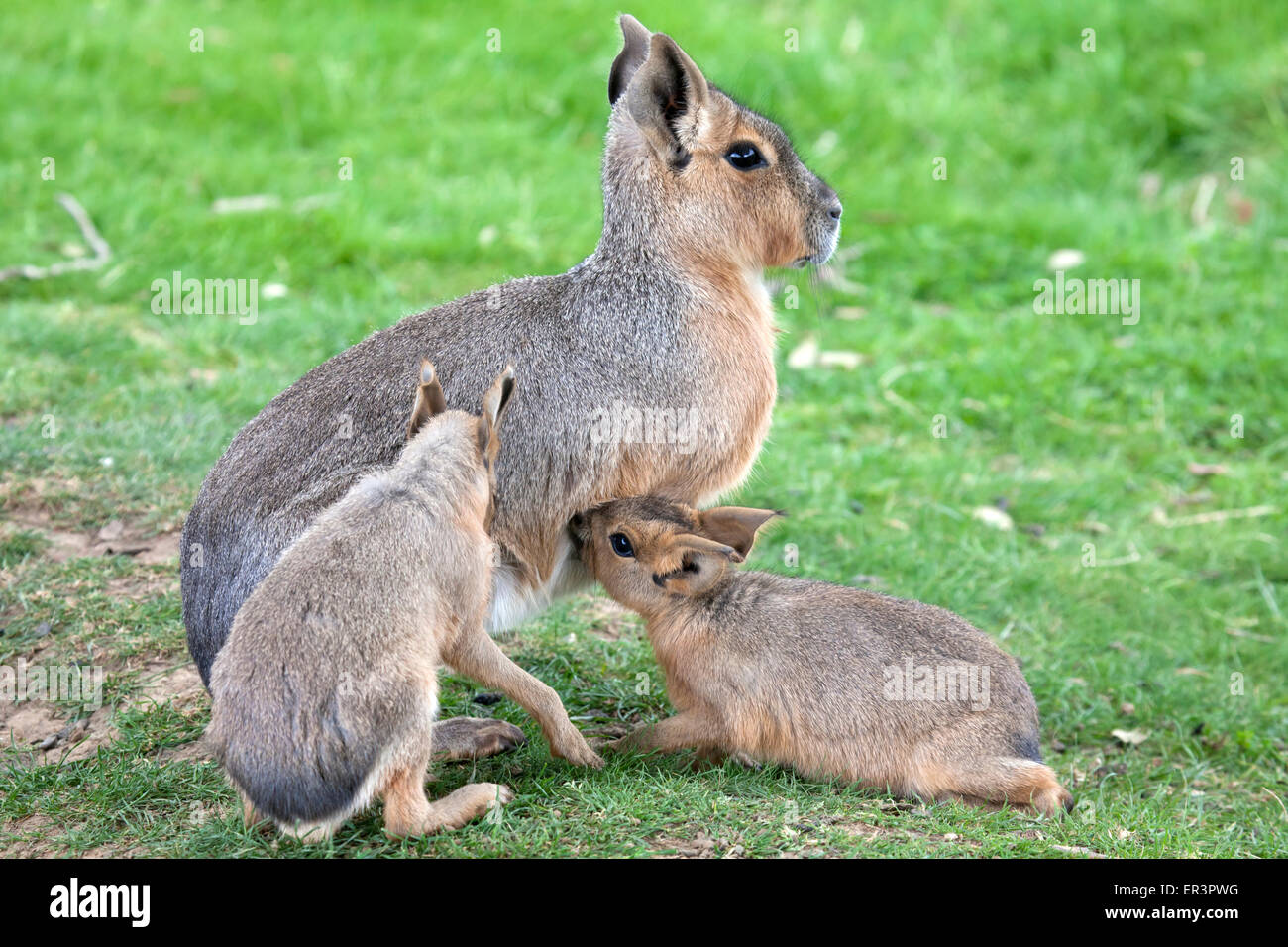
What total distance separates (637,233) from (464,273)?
4.05 meters

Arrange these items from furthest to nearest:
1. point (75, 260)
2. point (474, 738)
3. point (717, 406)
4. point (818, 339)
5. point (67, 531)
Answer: point (818, 339), point (75, 260), point (67, 531), point (717, 406), point (474, 738)

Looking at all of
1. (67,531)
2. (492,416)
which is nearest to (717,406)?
(492,416)

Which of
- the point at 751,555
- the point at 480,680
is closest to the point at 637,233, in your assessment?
the point at 480,680

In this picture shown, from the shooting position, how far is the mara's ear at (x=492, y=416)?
402 cm

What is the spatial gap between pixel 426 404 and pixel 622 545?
769mm

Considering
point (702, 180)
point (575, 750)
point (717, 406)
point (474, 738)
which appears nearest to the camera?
point (575, 750)

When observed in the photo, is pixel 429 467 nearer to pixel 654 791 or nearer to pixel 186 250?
pixel 654 791

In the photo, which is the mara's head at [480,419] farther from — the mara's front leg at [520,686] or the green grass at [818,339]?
the green grass at [818,339]

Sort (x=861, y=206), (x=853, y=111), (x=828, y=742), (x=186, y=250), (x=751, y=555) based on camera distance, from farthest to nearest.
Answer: (x=853, y=111), (x=861, y=206), (x=186, y=250), (x=751, y=555), (x=828, y=742)

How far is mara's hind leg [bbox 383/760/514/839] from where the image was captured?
144 inches

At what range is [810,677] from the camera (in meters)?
4.36

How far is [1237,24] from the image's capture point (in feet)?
34.4

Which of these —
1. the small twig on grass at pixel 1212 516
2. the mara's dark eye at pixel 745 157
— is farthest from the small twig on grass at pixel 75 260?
the small twig on grass at pixel 1212 516

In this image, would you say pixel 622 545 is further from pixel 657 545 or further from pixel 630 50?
pixel 630 50
